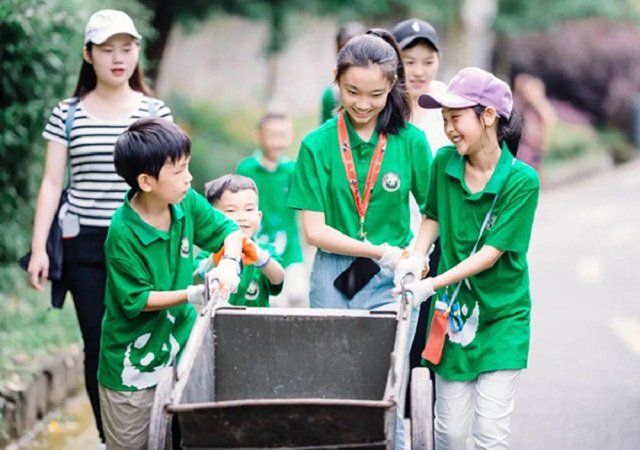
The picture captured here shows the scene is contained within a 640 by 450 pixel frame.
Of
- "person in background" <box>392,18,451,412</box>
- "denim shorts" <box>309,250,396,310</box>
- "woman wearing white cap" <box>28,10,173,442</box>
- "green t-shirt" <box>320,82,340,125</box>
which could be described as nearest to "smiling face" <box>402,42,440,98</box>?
"person in background" <box>392,18,451,412</box>

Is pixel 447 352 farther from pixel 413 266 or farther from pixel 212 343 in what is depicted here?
pixel 212 343

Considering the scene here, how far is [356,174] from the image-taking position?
4.48 meters

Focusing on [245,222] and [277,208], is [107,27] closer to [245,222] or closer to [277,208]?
[245,222]

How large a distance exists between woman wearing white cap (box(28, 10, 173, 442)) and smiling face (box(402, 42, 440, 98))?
1.14 meters

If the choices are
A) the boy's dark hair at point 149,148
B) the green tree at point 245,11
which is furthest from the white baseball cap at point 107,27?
the green tree at point 245,11

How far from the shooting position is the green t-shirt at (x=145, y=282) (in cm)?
411

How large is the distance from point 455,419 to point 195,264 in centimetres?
135

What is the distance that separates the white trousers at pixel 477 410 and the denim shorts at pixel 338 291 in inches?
16.8

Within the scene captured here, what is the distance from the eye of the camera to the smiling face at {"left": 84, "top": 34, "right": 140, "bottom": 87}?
4.92 metres

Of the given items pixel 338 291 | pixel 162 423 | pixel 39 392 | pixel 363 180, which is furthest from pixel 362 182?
pixel 39 392

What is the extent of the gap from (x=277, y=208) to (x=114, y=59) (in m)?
2.17

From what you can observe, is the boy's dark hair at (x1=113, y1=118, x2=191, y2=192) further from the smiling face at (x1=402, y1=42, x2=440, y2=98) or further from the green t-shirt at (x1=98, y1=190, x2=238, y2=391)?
the smiling face at (x1=402, y1=42, x2=440, y2=98)

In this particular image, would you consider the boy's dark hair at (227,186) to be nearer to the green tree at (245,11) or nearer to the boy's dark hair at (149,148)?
the boy's dark hair at (149,148)

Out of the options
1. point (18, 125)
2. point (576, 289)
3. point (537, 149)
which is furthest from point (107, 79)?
point (537, 149)
